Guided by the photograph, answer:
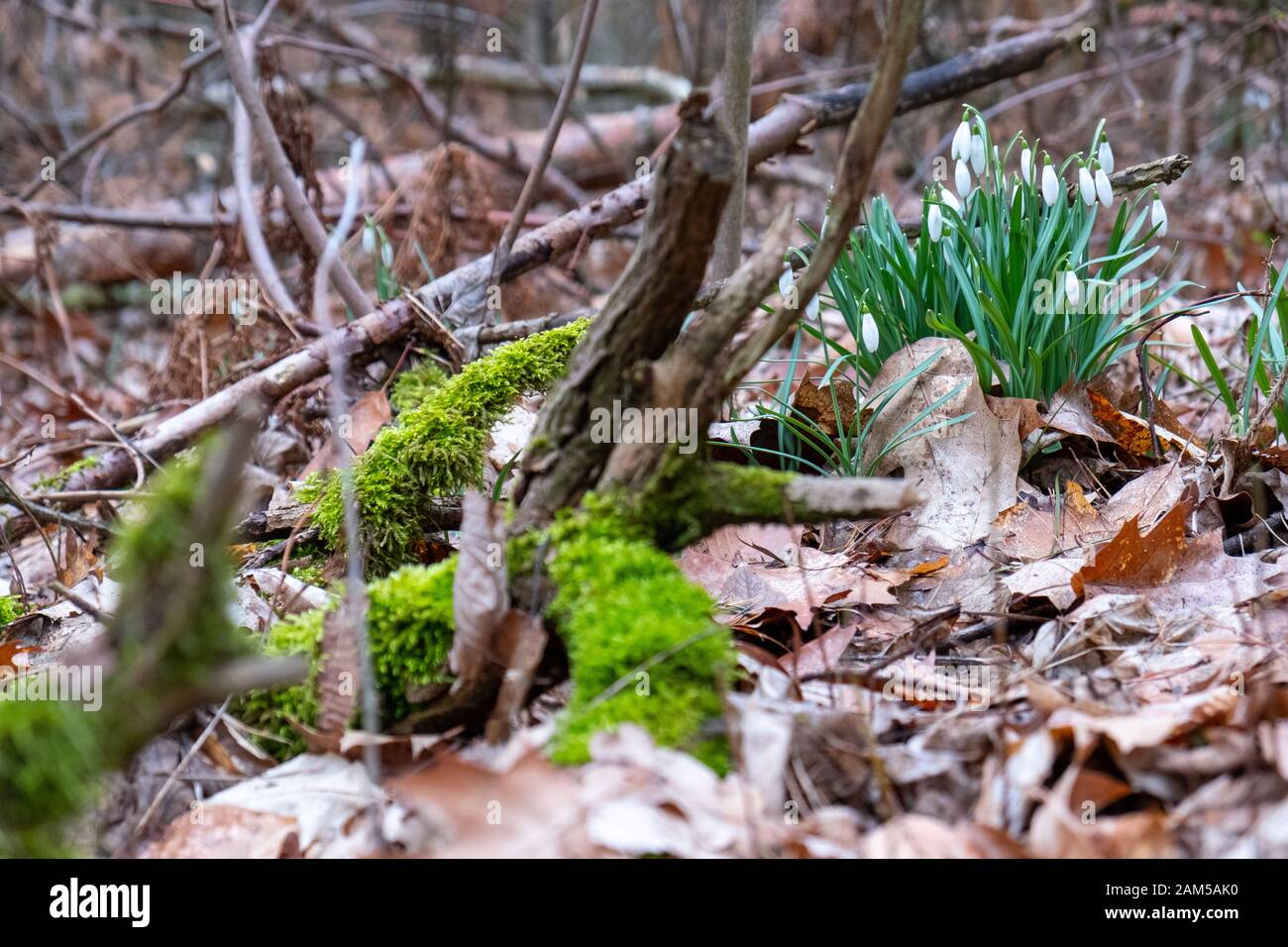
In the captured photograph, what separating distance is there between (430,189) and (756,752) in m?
3.58

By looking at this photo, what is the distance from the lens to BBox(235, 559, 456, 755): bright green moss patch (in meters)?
1.73

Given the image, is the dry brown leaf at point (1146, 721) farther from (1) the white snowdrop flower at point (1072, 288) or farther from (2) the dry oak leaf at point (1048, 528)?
(1) the white snowdrop flower at point (1072, 288)

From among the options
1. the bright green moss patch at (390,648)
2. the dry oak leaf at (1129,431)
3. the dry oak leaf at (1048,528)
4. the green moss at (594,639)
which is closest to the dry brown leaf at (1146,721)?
the green moss at (594,639)

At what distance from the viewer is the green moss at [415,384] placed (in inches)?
122

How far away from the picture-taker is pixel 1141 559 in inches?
82.8

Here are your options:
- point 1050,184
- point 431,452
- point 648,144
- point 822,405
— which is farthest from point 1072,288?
point 648,144

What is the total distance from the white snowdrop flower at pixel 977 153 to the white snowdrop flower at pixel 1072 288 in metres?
0.41

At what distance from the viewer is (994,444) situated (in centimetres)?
259

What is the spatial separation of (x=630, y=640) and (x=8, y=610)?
1682mm

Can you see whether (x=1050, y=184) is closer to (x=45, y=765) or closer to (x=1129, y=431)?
(x=1129, y=431)

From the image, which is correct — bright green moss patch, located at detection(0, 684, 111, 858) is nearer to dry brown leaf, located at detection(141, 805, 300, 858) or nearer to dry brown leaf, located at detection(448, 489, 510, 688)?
dry brown leaf, located at detection(141, 805, 300, 858)

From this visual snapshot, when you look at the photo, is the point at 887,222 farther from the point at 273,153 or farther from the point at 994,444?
the point at 273,153

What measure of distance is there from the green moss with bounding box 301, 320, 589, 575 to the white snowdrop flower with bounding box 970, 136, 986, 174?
1.18m
